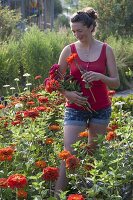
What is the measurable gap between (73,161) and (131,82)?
9.44m

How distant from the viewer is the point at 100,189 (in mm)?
3344

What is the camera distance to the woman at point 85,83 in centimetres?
394

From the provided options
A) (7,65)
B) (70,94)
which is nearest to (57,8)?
(7,65)

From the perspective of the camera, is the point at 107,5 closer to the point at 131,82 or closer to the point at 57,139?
the point at 131,82

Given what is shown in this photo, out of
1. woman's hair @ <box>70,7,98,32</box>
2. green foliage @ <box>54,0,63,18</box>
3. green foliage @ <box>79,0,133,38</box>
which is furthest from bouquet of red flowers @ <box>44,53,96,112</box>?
green foliage @ <box>54,0,63,18</box>

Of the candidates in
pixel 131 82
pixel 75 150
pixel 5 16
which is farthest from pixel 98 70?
pixel 5 16

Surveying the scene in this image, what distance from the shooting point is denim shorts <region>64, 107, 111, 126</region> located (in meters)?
4.04

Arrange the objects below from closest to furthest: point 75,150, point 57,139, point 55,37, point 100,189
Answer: point 100,189 → point 75,150 → point 57,139 → point 55,37

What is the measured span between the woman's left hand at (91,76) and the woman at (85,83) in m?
0.07

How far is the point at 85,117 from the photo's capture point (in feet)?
13.4

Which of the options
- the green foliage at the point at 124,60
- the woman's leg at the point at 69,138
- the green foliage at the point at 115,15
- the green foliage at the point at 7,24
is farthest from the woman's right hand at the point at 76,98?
the green foliage at the point at 115,15

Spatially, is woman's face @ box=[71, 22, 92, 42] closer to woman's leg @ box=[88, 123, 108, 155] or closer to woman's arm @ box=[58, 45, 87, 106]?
woman's arm @ box=[58, 45, 87, 106]

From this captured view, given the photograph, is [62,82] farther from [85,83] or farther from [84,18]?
[84,18]

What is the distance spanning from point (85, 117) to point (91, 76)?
1.36 feet
